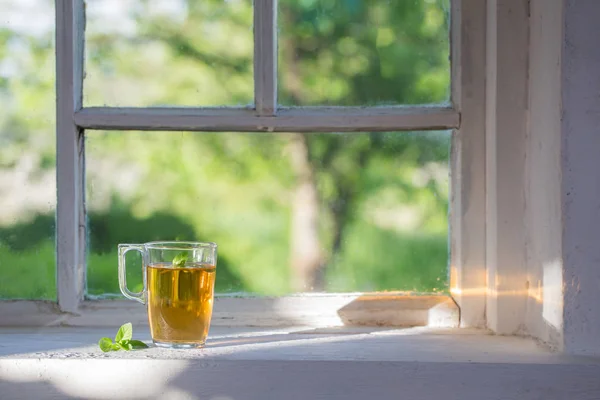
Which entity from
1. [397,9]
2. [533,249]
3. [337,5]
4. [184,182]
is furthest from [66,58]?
[533,249]

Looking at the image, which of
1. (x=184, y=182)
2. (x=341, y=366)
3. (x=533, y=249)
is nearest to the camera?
(x=341, y=366)

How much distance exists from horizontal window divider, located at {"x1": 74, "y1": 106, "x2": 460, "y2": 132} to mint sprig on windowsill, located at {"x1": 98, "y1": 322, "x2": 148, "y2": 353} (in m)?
0.36

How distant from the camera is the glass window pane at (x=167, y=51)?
4.13 feet

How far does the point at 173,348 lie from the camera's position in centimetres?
109

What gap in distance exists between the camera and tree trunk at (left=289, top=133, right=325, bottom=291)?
126 centimetres

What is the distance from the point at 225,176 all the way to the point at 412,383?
0.47 meters

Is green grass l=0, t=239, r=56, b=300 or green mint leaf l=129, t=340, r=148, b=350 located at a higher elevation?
green grass l=0, t=239, r=56, b=300

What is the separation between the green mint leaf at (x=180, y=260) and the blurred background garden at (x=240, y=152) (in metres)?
0.18

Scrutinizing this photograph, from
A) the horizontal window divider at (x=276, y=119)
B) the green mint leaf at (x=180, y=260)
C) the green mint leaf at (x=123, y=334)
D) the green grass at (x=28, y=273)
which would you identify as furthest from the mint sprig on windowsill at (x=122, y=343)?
the horizontal window divider at (x=276, y=119)

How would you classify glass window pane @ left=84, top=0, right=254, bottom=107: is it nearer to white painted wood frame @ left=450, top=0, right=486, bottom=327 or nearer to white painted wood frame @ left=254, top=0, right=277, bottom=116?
white painted wood frame @ left=254, top=0, right=277, bottom=116

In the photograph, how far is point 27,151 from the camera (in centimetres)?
126

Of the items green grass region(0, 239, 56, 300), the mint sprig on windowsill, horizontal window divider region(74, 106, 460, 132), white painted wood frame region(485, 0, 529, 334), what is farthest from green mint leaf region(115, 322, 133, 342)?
white painted wood frame region(485, 0, 529, 334)

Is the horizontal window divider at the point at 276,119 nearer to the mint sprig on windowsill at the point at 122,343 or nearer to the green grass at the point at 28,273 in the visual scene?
the green grass at the point at 28,273

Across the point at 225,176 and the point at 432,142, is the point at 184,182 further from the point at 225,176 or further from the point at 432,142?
the point at 432,142
